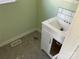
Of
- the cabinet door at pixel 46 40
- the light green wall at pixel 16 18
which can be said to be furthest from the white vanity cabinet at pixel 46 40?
the light green wall at pixel 16 18

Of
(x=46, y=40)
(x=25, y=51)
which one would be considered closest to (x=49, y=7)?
(x=46, y=40)

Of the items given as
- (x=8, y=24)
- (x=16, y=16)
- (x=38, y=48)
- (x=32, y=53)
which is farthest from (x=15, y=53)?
(x=16, y=16)

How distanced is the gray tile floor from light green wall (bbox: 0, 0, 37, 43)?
0.28 m

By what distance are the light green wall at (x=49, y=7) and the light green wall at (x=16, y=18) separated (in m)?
0.18

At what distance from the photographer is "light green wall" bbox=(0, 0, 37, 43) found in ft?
7.37

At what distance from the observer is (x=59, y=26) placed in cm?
205

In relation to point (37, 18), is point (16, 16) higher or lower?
higher

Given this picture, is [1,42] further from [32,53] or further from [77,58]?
[77,58]

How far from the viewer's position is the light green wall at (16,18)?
2.25 metres

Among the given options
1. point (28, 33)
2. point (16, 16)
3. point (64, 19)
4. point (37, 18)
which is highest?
point (64, 19)

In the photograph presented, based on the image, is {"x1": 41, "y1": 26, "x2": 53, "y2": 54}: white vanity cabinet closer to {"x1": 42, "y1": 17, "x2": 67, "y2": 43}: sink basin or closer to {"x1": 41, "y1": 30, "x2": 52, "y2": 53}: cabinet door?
{"x1": 41, "y1": 30, "x2": 52, "y2": 53}: cabinet door

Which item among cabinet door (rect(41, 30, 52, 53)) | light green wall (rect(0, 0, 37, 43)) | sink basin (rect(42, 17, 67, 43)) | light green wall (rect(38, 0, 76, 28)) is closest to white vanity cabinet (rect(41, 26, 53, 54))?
cabinet door (rect(41, 30, 52, 53))

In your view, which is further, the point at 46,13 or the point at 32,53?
the point at 46,13

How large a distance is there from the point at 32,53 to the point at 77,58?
1.18 meters
